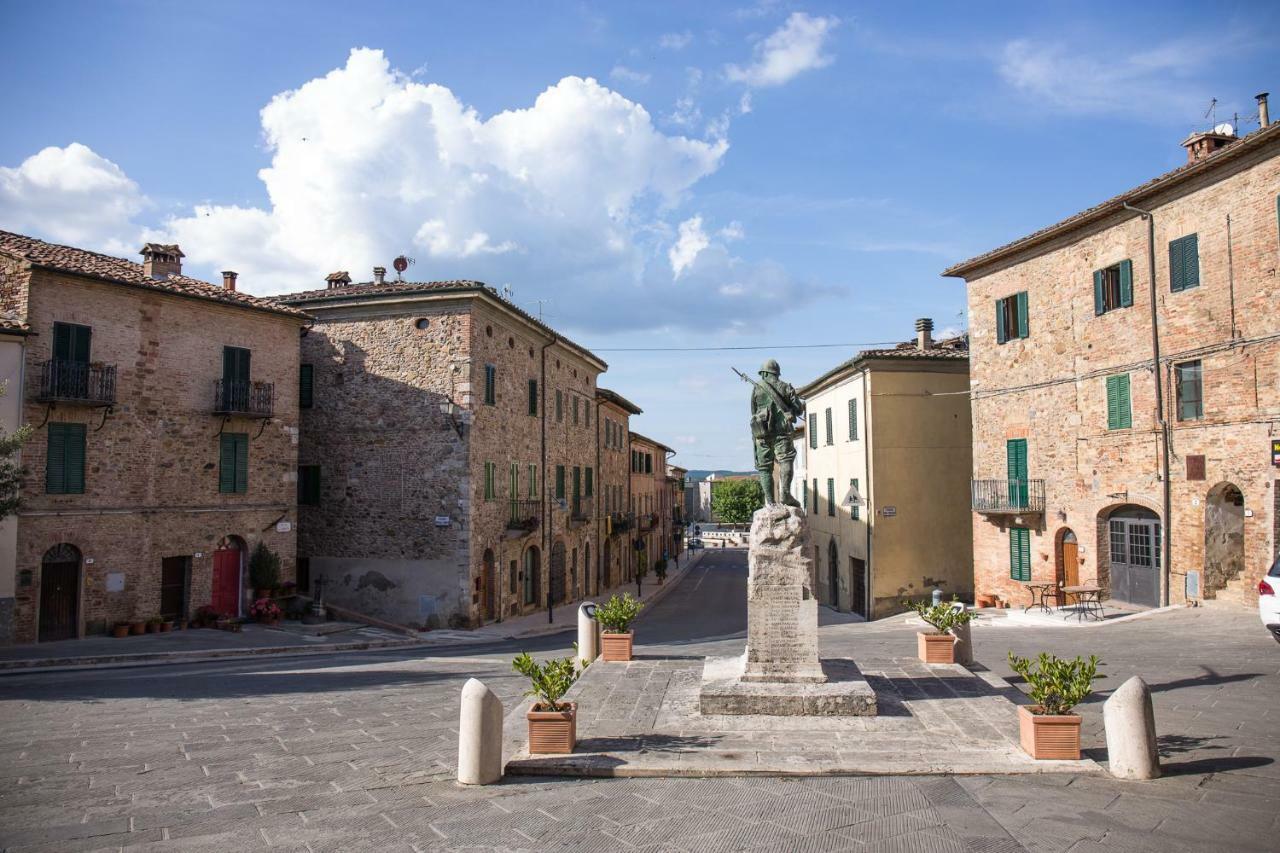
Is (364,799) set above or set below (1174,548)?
below

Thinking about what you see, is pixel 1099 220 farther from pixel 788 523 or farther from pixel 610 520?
pixel 610 520

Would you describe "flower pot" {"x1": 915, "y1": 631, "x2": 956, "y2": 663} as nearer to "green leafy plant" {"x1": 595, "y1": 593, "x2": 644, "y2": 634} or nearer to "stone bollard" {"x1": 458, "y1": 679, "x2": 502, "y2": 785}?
"green leafy plant" {"x1": 595, "y1": 593, "x2": 644, "y2": 634}

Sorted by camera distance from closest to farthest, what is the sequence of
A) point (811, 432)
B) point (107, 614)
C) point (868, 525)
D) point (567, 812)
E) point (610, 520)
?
point (567, 812)
point (107, 614)
point (868, 525)
point (811, 432)
point (610, 520)

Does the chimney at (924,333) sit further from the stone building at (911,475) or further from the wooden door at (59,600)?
the wooden door at (59,600)

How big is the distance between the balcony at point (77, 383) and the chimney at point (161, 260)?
417cm

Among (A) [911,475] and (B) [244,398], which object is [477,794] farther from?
(A) [911,475]

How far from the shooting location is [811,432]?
1444 inches

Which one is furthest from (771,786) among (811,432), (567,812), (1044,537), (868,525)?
(811,432)

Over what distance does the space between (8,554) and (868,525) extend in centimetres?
2308

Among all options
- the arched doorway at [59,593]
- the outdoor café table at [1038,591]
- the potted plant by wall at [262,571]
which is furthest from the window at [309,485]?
the outdoor café table at [1038,591]

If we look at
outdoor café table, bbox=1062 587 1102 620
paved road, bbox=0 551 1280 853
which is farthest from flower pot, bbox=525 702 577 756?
outdoor café table, bbox=1062 587 1102 620

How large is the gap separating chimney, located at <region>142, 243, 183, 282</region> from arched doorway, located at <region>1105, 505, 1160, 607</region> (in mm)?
25878

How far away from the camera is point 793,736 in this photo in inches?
351

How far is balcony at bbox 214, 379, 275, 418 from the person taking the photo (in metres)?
22.3
